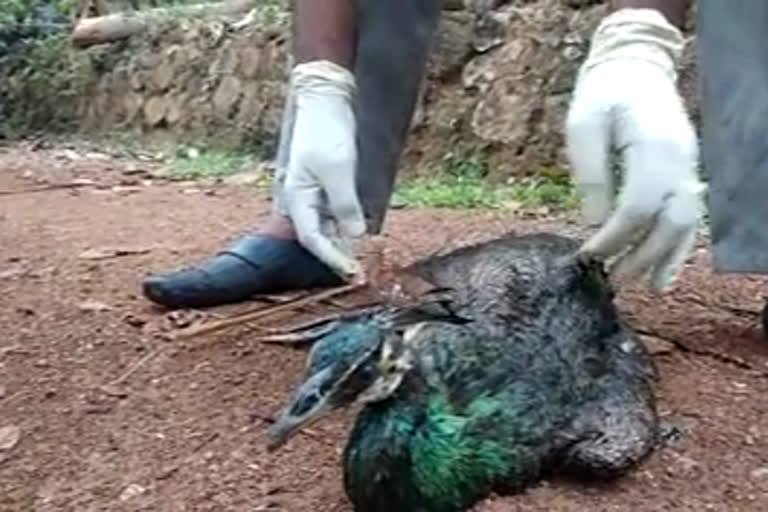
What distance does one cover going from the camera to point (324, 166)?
180 centimetres

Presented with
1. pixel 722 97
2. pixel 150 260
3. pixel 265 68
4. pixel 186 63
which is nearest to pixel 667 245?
pixel 722 97

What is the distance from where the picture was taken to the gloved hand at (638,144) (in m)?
1.57

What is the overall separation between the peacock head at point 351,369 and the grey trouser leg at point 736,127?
713 millimetres

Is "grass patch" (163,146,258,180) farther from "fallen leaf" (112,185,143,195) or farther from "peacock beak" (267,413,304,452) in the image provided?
"peacock beak" (267,413,304,452)

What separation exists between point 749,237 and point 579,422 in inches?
21.5

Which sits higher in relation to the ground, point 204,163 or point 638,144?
point 638,144

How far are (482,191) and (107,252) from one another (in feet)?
4.37

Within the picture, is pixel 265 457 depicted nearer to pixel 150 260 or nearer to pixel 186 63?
pixel 150 260

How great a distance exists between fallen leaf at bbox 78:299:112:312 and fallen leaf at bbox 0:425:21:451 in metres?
0.36

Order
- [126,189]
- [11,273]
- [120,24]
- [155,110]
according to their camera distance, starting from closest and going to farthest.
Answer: [11,273], [126,189], [155,110], [120,24]

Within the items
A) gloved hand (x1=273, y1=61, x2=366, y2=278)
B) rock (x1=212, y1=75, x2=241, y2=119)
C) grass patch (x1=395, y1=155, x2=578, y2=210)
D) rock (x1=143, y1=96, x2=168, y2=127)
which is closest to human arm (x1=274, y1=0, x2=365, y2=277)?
gloved hand (x1=273, y1=61, x2=366, y2=278)

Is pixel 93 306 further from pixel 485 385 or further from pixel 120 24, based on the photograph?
pixel 120 24

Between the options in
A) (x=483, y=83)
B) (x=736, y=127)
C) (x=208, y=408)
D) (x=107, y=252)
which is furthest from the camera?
(x=483, y=83)

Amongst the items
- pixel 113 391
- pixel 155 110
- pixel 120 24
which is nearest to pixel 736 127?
pixel 113 391
